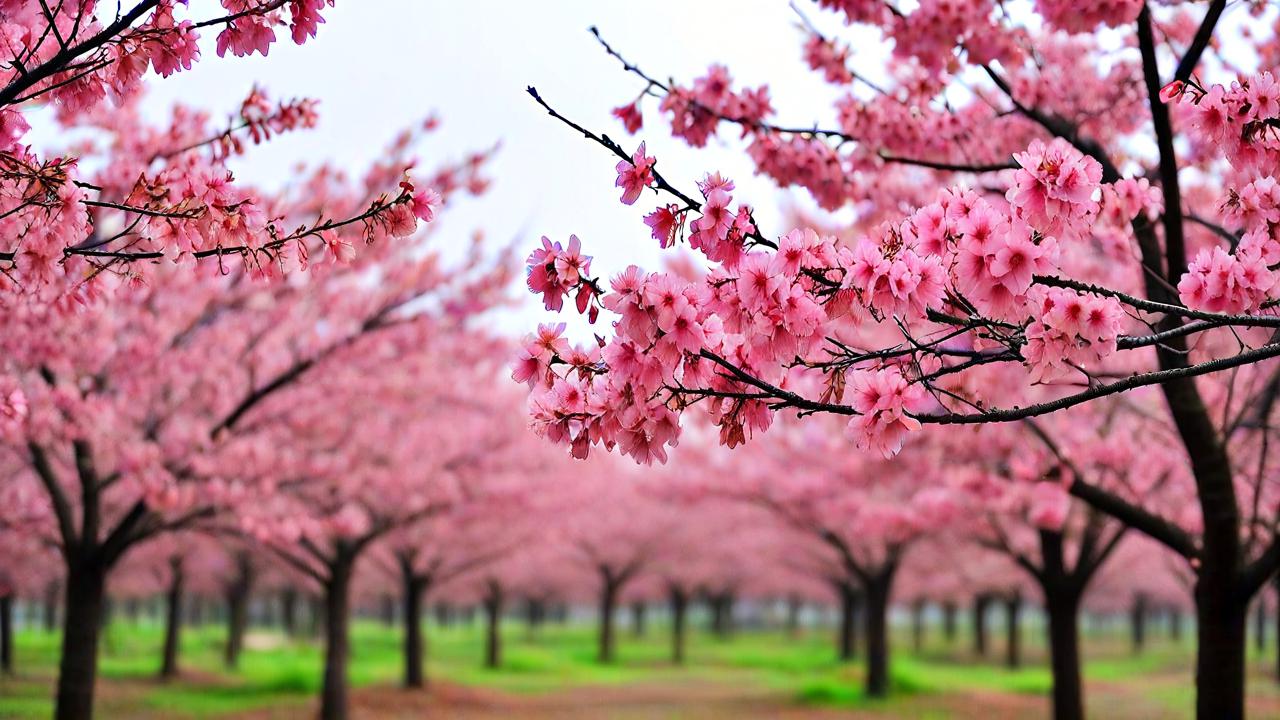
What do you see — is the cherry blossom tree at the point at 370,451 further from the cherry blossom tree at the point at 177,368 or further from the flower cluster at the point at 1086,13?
the flower cluster at the point at 1086,13

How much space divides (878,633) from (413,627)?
10.0m

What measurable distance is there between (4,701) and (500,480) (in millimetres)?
8833

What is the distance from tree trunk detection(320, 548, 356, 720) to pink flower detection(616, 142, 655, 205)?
1431 cm

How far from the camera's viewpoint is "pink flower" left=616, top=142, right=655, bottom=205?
3225mm

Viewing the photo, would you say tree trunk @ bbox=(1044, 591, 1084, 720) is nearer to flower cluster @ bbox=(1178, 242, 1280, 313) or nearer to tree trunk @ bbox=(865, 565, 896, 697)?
tree trunk @ bbox=(865, 565, 896, 697)

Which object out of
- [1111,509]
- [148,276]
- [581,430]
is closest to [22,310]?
[148,276]

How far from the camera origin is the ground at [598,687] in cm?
1859

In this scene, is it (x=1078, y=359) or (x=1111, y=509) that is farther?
(x=1111, y=509)

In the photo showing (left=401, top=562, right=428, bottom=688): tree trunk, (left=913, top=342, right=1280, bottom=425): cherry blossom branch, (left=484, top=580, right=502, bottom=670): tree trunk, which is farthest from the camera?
(left=484, top=580, right=502, bottom=670): tree trunk

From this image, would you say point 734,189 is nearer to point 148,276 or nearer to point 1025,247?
point 1025,247

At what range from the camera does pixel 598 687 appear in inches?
947

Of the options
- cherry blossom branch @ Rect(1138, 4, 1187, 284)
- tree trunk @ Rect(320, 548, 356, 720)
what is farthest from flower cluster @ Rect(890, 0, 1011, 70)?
tree trunk @ Rect(320, 548, 356, 720)

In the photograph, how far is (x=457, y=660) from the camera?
33.2m

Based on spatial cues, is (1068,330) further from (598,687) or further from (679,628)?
(679,628)
